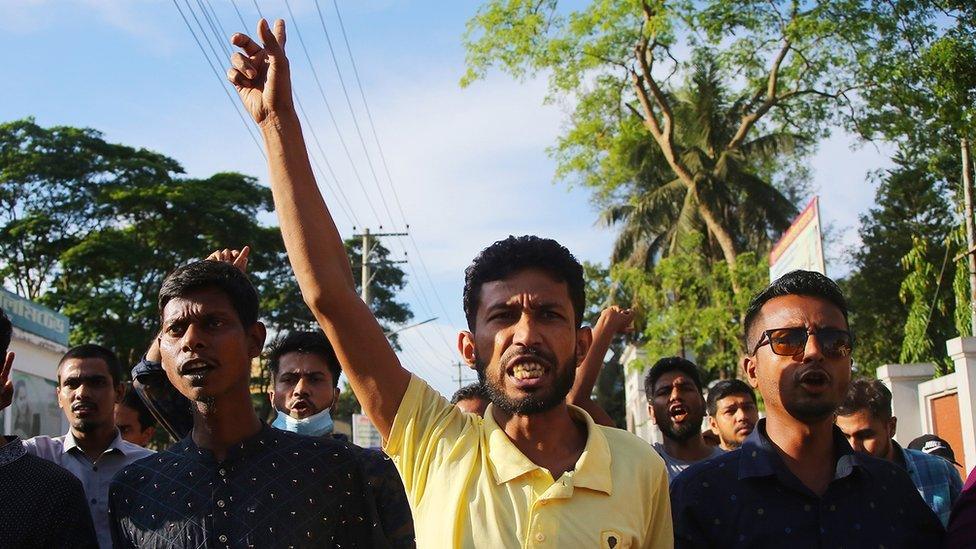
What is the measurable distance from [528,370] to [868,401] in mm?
2900

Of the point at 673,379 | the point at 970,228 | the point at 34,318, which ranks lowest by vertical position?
the point at 673,379

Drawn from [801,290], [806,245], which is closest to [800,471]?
[801,290]

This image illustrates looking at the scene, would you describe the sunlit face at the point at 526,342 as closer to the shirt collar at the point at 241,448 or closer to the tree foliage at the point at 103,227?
the shirt collar at the point at 241,448

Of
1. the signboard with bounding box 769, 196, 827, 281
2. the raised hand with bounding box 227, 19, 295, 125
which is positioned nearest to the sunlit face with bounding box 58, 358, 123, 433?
the raised hand with bounding box 227, 19, 295, 125

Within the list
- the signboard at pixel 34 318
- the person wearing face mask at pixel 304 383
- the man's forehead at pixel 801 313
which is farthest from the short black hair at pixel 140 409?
the signboard at pixel 34 318

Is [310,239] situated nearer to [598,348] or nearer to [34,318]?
[598,348]

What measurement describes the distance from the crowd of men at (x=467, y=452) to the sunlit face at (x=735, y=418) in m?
2.77

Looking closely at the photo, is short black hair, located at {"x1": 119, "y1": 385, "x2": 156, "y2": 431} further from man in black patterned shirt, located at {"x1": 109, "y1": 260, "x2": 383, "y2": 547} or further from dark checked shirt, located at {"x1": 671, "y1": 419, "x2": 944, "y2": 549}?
dark checked shirt, located at {"x1": 671, "y1": 419, "x2": 944, "y2": 549}

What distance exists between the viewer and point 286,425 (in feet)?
15.3

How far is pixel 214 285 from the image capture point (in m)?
2.98

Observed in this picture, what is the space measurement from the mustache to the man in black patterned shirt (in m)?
0.58

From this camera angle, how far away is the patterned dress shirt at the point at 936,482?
423 cm

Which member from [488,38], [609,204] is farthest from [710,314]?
[609,204]

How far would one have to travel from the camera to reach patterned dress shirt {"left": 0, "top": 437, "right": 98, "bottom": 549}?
8.43 feet
